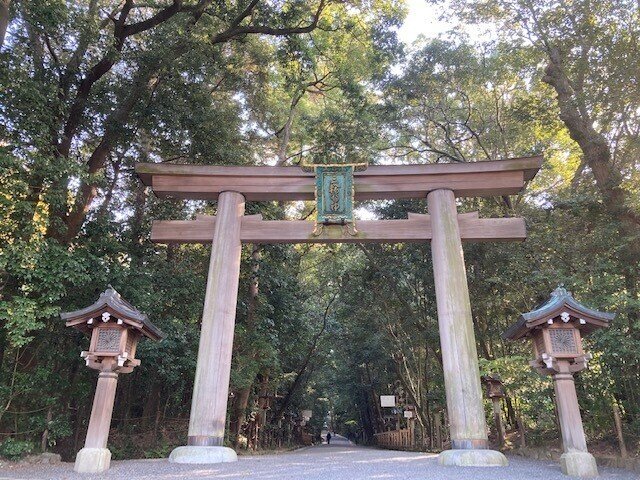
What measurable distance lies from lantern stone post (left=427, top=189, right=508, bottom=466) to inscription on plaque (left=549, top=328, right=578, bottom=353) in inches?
41.4

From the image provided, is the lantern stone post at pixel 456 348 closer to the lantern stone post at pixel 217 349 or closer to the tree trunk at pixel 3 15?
the lantern stone post at pixel 217 349

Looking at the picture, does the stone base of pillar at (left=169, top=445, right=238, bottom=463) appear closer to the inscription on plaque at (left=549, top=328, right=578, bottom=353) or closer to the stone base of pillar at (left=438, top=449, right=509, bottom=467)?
the stone base of pillar at (left=438, top=449, right=509, bottom=467)

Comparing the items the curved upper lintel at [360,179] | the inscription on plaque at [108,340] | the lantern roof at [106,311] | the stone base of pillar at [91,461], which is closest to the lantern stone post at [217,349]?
the curved upper lintel at [360,179]

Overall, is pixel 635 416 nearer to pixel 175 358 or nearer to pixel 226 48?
pixel 175 358

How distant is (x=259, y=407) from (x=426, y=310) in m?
7.40

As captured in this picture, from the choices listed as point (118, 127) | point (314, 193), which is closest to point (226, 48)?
point (118, 127)

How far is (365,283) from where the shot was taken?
15680mm

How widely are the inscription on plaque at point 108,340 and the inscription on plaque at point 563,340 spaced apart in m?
5.96

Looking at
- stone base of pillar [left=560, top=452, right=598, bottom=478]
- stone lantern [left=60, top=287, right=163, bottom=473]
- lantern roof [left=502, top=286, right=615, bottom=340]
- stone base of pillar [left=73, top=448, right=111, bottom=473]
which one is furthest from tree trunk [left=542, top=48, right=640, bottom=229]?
stone base of pillar [left=73, top=448, right=111, bottom=473]

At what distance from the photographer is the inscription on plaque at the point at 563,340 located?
5.64 m

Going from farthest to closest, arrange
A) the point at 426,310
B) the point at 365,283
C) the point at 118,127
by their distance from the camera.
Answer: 1. the point at 365,283
2. the point at 426,310
3. the point at 118,127

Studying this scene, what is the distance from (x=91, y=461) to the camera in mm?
5301

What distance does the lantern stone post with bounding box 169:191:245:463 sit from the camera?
19.2 ft

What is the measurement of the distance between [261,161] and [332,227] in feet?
28.2
